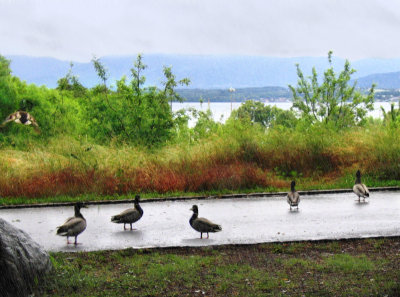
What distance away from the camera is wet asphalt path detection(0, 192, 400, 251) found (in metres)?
9.02

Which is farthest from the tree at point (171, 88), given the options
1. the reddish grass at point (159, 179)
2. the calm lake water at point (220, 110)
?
the reddish grass at point (159, 179)

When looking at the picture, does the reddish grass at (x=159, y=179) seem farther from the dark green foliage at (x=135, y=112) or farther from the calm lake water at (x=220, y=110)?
the calm lake water at (x=220, y=110)

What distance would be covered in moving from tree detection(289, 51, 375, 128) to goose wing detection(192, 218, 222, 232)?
33455mm

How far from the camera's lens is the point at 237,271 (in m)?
6.95

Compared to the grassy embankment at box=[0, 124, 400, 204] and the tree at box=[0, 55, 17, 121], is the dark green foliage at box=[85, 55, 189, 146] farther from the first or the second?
the tree at box=[0, 55, 17, 121]

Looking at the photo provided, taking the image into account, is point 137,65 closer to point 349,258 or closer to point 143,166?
point 143,166

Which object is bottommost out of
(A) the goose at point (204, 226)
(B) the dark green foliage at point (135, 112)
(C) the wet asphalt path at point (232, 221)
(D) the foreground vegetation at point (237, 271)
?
(C) the wet asphalt path at point (232, 221)

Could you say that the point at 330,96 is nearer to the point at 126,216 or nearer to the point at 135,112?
the point at 135,112

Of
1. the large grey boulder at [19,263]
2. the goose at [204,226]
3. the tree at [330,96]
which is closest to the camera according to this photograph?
the large grey boulder at [19,263]

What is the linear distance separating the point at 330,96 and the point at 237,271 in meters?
37.0

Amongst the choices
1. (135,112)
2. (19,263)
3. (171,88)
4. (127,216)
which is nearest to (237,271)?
(19,263)

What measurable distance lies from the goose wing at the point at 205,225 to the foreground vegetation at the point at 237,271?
58 centimetres

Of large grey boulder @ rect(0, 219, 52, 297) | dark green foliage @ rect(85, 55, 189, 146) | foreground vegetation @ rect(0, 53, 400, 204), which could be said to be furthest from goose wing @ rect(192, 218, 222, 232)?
dark green foliage @ rect(85, 55, 189, 146)

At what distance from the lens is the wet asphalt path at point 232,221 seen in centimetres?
902
